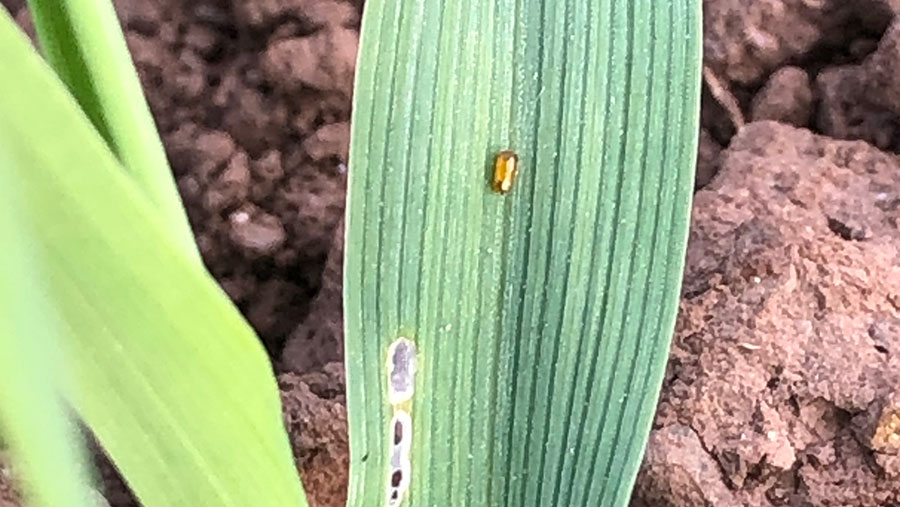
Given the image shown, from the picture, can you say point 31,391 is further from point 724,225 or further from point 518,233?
point 724,225

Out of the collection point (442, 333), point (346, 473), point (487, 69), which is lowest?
point (346, 473)

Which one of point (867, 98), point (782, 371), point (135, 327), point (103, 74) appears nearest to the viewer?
point (135, 327)

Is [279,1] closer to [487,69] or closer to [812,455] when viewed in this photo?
[487,69]

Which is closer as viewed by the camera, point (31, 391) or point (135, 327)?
point (31, 391)

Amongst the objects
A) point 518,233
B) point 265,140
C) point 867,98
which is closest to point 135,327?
point 518,233

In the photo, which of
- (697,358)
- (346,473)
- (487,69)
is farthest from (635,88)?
(346,473)

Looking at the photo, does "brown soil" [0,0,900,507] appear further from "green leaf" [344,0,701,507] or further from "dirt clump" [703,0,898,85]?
"green leaf" [344,0,701,507]

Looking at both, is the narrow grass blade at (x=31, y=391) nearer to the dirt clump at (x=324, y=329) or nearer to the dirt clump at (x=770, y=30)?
the dirt clump at (x=324, y=329)
